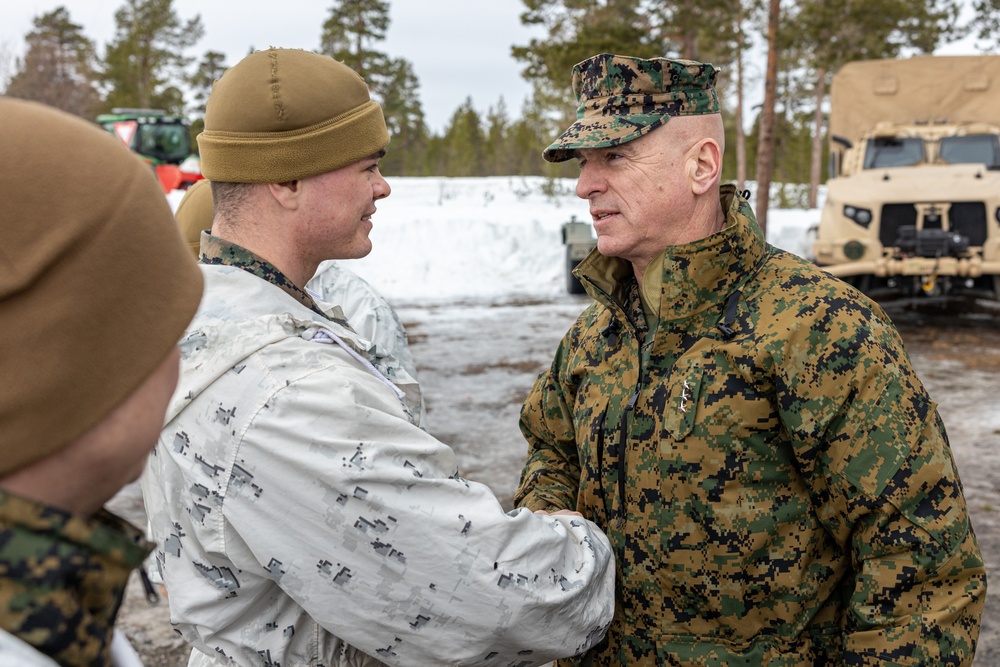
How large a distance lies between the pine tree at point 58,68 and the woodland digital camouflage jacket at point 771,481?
37586mm

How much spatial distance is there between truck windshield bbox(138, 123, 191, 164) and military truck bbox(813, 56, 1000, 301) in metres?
19.5

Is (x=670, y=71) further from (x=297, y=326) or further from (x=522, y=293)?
(x=522, y=293)

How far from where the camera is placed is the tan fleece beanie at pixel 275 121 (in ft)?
6.21

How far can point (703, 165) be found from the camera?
86.7 inches

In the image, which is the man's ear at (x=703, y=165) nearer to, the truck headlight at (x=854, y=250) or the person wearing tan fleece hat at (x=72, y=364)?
the person wearing tan fleece hat at (x=72, y=364)

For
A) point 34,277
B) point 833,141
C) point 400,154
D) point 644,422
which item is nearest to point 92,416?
point 34,277

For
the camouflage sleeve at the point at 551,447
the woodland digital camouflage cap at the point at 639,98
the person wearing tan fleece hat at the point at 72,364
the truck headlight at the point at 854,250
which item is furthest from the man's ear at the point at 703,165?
the truck headlight at the point at 854,250

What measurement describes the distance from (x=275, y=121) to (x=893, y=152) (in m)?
11.3

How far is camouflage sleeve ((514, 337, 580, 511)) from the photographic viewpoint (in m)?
2.40

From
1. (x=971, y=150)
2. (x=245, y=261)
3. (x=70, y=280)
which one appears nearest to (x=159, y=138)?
(x=971, y=150)

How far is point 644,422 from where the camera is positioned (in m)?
2.07

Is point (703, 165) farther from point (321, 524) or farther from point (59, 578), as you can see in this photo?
point (59, 578)

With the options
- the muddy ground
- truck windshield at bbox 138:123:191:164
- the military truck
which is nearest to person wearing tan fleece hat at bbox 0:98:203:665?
the muddy ground

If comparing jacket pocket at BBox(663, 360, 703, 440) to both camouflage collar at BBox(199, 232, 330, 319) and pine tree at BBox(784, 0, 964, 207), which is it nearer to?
camouflage collar at BBox(199, 232, 330, 319)
